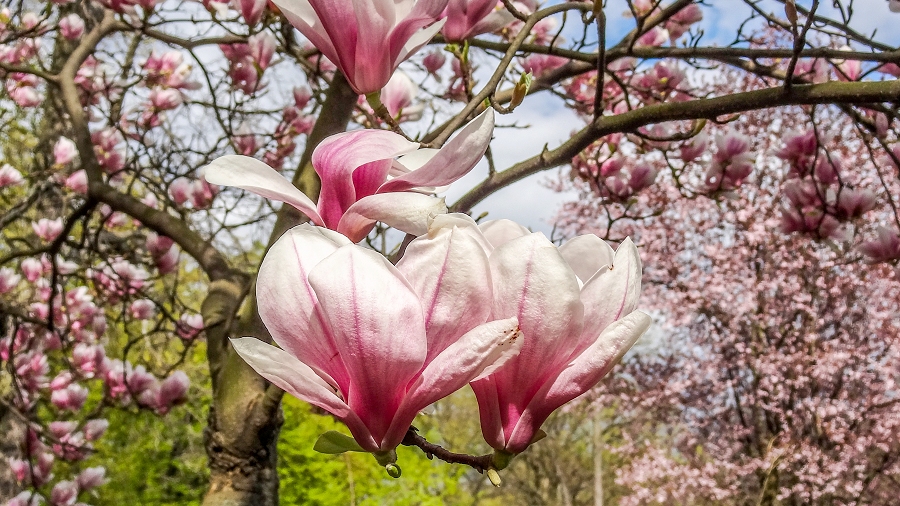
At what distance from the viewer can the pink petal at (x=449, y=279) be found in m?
0.47

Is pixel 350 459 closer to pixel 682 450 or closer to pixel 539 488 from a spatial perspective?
pixel 682 450

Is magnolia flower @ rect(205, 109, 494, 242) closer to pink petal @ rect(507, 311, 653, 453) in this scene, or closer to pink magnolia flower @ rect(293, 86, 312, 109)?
pink petal @ rect(507, 311, 653, 453)

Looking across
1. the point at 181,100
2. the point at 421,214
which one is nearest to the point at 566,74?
the point at 421,214

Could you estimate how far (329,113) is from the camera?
6.66ft

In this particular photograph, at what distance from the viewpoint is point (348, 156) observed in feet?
1.83

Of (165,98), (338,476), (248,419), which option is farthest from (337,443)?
(338,476)

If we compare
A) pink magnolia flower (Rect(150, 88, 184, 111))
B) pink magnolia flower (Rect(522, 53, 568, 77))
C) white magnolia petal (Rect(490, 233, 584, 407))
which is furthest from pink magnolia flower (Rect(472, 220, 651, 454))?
pink magnolia flower (Rect(150, 88, 184, 111))

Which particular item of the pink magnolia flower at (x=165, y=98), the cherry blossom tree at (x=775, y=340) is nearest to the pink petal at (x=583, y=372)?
the pink magnolia flower at (x=165, y=98)

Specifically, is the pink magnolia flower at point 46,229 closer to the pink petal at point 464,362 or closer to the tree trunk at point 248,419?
the tree trunk at point 248,419

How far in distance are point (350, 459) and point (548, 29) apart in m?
3.47

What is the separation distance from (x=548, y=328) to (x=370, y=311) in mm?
130

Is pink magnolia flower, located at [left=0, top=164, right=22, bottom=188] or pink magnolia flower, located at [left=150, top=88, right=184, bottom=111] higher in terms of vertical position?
pink magnolia flower, located at [left=0, top=164, right=22, bottom=188]

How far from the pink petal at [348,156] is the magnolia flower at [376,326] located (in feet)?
0.30

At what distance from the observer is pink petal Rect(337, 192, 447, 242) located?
516mm
